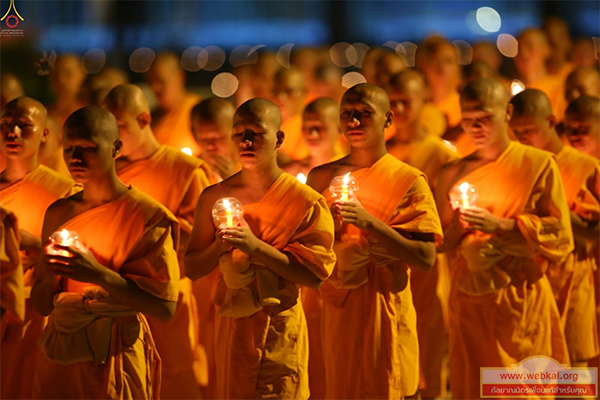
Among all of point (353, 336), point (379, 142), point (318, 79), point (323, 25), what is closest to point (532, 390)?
point (353, 336)

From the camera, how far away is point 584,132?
24.3 feet

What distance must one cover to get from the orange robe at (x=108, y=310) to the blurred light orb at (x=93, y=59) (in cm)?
1551

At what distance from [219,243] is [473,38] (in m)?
18.8

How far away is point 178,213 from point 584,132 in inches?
116

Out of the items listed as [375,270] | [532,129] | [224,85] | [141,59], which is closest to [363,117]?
[375,270]

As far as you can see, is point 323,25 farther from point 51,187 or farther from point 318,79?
point 51,187

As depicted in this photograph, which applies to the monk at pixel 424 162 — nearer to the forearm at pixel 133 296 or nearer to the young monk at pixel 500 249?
the young monk at pixel 500 249

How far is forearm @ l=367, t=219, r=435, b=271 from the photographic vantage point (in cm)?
555

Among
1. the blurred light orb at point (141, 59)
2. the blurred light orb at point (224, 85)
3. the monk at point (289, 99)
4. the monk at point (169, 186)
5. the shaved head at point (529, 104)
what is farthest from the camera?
the blurred light orb at point (141, 59)

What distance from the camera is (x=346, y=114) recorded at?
589 cm

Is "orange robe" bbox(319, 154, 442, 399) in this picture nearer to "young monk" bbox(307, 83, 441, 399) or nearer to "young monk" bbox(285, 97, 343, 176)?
"young monk" bbox(307, 83, 441, 399)

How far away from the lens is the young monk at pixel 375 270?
5750 mm

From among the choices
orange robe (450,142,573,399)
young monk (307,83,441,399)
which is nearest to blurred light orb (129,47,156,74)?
orange robe (450,142,573,399)

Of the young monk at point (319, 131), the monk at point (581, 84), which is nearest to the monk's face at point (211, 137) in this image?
the young monk at point (319, 131)
